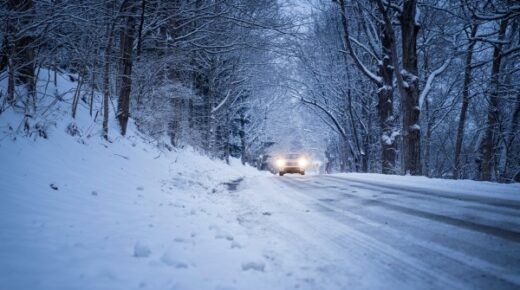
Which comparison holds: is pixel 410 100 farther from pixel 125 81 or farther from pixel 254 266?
pixel 254 266

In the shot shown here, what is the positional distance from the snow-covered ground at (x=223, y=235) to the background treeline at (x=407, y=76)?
292 inches

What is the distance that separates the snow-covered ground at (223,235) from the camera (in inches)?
100

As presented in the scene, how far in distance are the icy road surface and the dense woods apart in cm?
512

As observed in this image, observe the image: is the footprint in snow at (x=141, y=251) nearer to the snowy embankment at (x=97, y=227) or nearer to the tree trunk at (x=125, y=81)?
the snowy embankment at (x=97, y=227)

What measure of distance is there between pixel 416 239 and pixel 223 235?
2082mm

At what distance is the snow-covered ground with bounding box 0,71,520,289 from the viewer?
2.55 m

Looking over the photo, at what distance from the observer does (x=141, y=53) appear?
44.2 feet

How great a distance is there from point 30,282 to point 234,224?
2.72 m

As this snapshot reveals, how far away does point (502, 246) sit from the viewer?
10.2 feet

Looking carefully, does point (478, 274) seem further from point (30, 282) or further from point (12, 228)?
point (12, 228)

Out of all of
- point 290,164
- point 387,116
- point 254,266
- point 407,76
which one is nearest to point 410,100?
point 407,76

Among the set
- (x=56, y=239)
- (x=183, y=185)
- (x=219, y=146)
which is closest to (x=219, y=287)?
(x=56, y=239)

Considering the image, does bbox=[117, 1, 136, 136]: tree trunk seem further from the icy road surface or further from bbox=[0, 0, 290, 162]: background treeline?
the icy road surface

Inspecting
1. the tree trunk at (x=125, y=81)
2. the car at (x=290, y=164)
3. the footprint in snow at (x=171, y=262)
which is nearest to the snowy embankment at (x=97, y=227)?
the footprint in snow at (x=171, y=262)
